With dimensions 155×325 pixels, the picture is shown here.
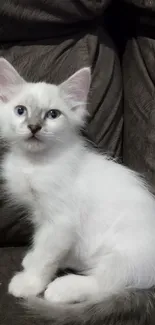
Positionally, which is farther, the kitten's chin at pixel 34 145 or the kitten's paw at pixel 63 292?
the kitten's chin at pixel 34 145

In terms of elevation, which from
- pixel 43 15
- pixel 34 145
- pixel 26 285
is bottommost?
pixel 26 285

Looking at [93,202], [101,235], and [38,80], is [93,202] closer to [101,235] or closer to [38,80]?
[101,235]

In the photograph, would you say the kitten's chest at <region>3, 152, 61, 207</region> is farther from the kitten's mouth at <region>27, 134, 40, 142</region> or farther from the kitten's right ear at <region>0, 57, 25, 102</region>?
the kitten's right ear at <region>0, 57, 25, 102</region>

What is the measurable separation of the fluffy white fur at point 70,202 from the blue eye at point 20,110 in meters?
0.01

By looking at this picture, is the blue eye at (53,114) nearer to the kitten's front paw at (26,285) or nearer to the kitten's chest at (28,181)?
the kitten's chest at (28,181)

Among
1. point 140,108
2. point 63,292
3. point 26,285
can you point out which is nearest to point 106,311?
point 63,292

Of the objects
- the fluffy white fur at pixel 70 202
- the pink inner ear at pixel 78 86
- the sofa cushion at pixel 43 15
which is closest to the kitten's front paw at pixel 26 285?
the fluffy white fur at pixel 70 202

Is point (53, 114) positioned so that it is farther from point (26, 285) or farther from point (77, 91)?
point (26, 285)

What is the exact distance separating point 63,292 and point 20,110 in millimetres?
619

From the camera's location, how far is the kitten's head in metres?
1.29

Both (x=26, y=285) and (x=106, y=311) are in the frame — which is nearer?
(x=106, y=311)

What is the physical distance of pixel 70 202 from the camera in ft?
4.35

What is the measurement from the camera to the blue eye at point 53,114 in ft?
4.37

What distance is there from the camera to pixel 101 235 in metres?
1.35
